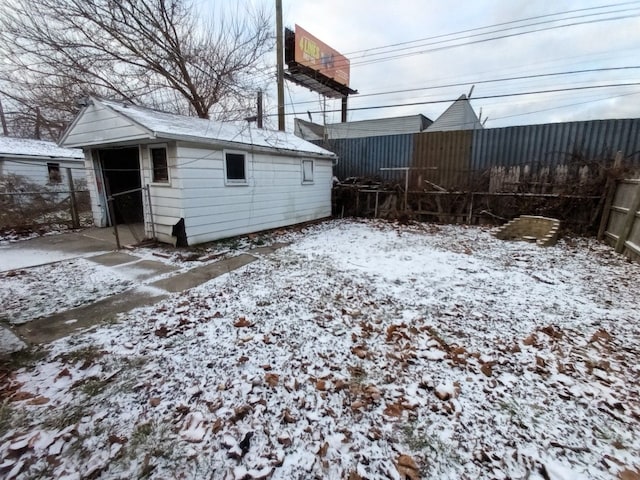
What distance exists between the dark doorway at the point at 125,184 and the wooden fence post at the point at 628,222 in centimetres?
1146

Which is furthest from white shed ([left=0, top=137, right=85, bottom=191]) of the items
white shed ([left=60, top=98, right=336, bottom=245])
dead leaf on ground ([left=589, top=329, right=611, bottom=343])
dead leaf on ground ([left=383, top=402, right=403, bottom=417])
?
dead leaf on ground ([left=589, top=329, right=611, bottom=343])

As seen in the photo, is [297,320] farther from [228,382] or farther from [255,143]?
[255,143]

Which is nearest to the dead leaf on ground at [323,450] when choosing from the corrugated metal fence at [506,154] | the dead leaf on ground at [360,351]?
the dead leaf on ground at [360,351]

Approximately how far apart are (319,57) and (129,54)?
933cm

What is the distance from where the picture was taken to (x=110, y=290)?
12.9 ft

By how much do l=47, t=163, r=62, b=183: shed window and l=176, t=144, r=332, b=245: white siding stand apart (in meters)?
13.6

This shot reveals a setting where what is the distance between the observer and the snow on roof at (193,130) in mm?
5418

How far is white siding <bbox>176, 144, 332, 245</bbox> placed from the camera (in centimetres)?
591

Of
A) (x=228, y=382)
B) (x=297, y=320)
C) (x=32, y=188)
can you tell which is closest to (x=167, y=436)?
(x=228, y=382)

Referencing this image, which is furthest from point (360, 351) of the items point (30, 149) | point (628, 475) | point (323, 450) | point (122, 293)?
point (30, 149)

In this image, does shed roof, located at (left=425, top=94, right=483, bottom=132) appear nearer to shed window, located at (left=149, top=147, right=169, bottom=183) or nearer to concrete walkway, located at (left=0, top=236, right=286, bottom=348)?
concrete walkway, located at (left=0, top=236, right=286, bottom=348)

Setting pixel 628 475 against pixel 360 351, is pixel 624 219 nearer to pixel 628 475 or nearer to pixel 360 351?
pixel 628 475

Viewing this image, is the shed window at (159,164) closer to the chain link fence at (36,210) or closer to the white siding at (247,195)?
the white siding at (247,195)

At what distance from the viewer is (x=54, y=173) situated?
1427 centimetres
